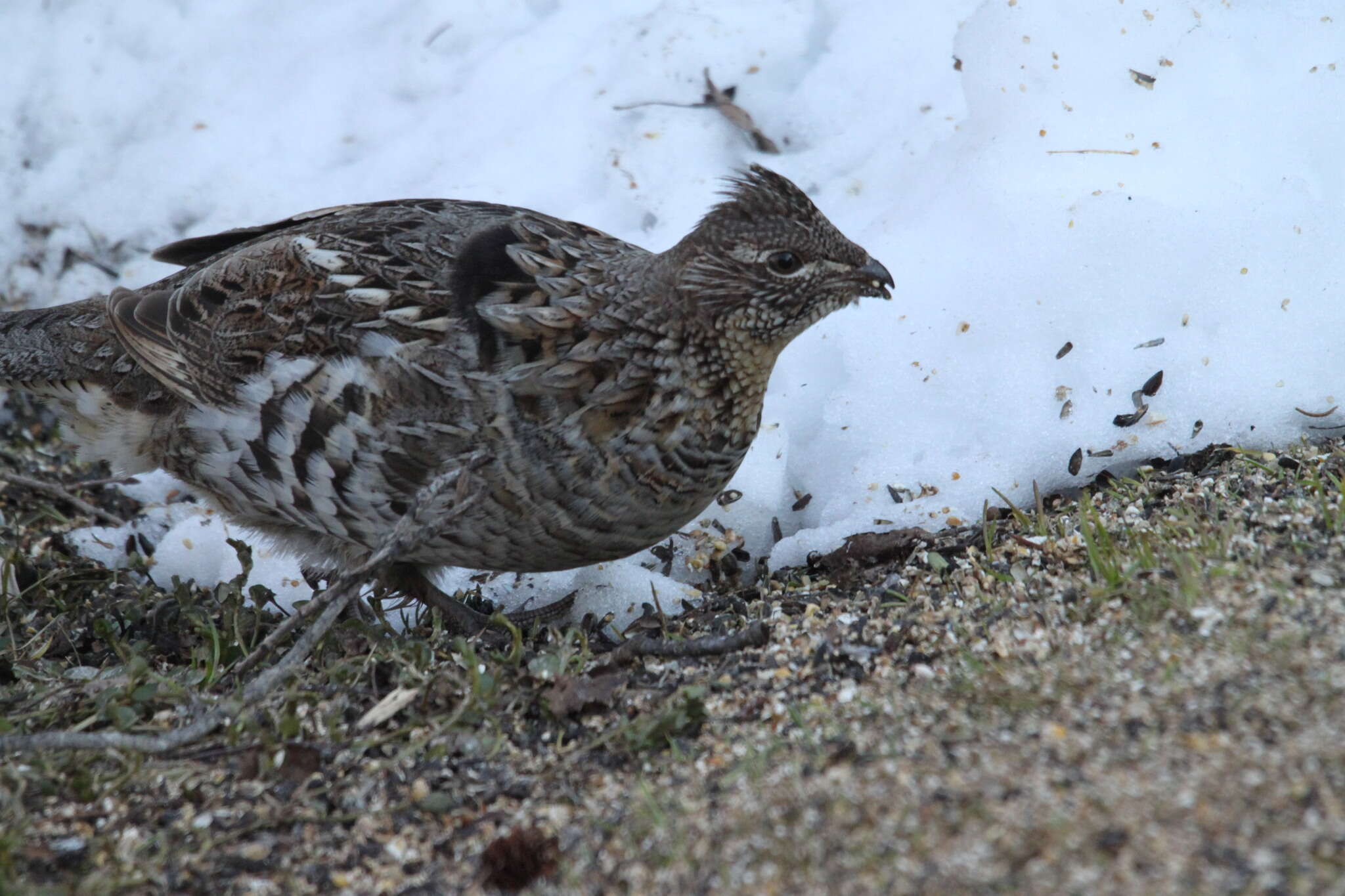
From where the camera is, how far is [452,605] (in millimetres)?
4828

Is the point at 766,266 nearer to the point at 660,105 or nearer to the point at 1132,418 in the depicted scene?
the point at 1132,418

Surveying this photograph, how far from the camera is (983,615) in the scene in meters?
3.55

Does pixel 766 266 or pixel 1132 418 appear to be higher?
pixel 766 266

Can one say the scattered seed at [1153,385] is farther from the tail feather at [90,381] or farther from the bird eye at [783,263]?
the tail feather at [90,381]

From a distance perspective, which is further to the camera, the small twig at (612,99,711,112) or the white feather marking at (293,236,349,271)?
the small twig at (612,99,711,112)

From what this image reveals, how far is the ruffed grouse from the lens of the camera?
4207 mm

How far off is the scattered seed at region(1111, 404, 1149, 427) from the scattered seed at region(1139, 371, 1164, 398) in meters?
0.08

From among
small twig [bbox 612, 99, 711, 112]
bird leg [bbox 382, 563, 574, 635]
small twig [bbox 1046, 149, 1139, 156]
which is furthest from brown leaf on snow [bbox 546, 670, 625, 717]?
small twig [bbox 612, 99, 711, 112]

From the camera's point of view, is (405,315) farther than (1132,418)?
No

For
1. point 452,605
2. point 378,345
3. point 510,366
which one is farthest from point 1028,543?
point 378,345

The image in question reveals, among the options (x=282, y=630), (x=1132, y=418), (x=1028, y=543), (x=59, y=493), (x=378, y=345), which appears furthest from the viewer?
(x=59, y=493)

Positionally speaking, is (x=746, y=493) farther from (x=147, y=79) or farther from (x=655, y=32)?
(x=147, y=79)

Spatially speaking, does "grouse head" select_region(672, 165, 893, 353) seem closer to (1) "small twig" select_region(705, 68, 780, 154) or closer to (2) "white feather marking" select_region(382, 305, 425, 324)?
(2) "white feather marking" select_region(382, 305, 425, 324)

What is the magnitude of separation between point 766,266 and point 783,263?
7 cm
